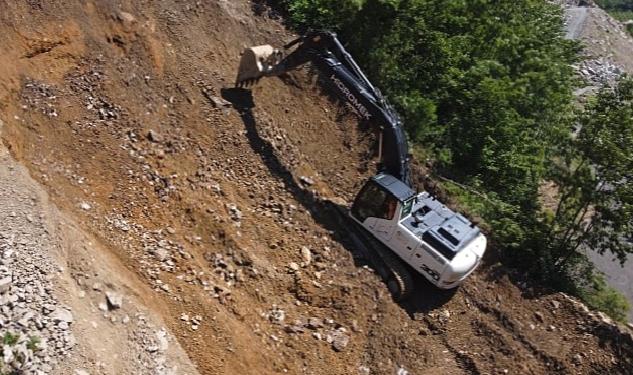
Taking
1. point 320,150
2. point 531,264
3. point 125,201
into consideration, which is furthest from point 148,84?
point 531,264

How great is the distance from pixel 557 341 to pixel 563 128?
18.9 feet

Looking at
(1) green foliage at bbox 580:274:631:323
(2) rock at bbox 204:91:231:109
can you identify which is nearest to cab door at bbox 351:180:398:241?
(2) rock at bbox 204:91:231:109

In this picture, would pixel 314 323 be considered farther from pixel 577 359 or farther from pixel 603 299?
pixel 603 299

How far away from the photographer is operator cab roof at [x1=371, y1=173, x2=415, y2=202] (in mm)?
12410

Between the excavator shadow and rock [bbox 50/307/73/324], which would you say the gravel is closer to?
rock [bbox 50/307/73/324]

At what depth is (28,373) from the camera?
7801 millimetres

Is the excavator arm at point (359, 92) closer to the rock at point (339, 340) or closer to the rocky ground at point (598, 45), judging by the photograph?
the rock at point (339, 340)

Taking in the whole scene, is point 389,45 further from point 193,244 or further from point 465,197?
point 193,244

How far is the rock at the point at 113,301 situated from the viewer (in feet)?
30.9

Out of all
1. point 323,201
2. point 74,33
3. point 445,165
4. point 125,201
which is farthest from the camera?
point 445,165

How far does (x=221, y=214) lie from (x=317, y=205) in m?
2.35

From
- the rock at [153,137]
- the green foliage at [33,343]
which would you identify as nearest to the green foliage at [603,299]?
the rock at [153,137]

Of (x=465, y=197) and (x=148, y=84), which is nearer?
(x=148, y=84)

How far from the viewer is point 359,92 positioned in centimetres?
1316
